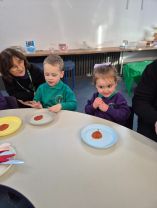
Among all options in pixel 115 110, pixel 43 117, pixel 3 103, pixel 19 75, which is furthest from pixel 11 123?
pixel 19 75

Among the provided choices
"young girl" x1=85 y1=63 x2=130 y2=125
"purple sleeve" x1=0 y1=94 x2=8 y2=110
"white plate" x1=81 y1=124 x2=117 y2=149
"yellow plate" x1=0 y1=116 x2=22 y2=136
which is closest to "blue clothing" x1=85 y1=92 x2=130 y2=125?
"young girl" x1=85 y1=63 x2=130 y2=125

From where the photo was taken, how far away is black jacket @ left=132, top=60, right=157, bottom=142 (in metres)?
1.03

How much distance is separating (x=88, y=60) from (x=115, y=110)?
2582 millimetres

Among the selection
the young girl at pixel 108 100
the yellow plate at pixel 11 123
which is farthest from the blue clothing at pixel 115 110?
the yellow plate at pixel 11 123

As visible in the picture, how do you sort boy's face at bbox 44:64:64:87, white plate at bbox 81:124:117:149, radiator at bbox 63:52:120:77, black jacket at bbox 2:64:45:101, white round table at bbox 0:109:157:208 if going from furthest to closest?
radiator at bbox 63:52:120:77, black jacket at bbox 2:64:45:101, boy's face at bbox 44:64:64:87, white plate at bbox 81:124:117:149, white round table at bbox 0:109:157:208

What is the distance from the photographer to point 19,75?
156 centimetres

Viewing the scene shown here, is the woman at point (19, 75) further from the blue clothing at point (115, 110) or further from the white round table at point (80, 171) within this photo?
the white round table at point (80, 171)

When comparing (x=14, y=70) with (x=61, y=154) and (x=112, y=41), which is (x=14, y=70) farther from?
(x=112, y=41)

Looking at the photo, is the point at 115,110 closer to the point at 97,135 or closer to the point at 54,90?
the point at 97,135

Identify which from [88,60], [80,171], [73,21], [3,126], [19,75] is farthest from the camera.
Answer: [88,60]

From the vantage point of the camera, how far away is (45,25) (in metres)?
3.06

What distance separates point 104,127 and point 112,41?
9.96ft

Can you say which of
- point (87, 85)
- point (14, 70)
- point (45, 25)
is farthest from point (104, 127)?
point (45, 25)

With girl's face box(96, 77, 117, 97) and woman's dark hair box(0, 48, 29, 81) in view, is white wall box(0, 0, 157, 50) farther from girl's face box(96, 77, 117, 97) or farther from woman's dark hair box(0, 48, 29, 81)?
girl's face box(96, 77, 117, 97)
